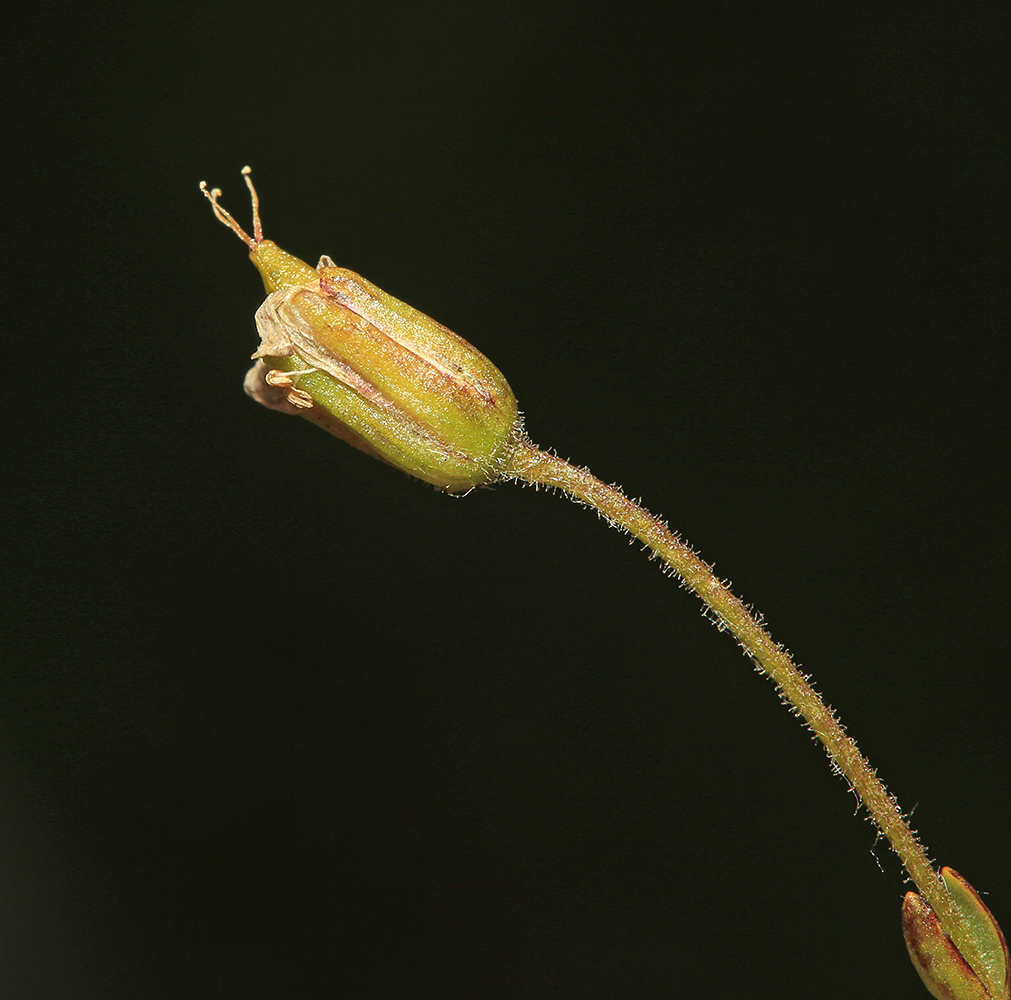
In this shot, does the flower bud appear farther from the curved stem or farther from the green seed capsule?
the green seed capsule

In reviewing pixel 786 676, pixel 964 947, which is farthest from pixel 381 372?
pixel 964 947

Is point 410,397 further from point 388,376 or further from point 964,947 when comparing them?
point 964,947

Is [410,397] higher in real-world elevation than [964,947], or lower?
higher

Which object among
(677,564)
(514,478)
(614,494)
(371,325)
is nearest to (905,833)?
(677,564)

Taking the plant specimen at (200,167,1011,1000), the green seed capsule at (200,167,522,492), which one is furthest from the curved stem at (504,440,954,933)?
the green seed capsule at (200,167,522,492)

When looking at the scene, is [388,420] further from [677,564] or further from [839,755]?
[839,755]

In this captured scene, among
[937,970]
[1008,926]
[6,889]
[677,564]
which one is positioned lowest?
[6,889]

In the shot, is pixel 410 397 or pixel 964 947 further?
pixel 410 397

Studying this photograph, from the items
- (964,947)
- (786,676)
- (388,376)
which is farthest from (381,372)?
(964,947)

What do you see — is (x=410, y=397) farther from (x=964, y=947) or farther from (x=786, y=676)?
(x=964, y=947)
